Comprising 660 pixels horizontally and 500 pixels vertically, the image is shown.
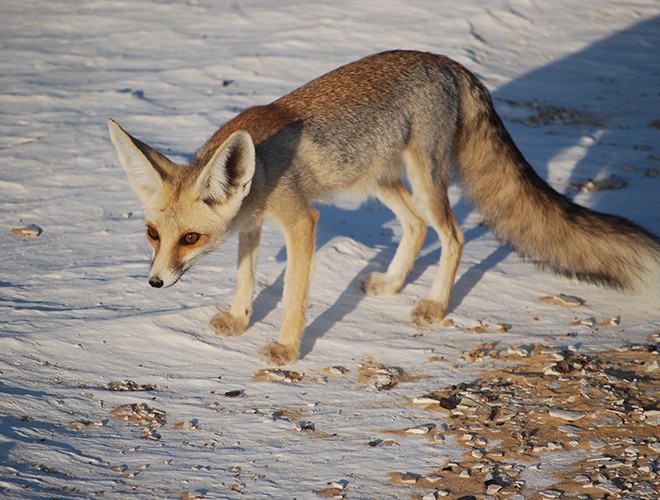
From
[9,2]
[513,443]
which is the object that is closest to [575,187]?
[513,443]

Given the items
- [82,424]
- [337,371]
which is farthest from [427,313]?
[82,424]

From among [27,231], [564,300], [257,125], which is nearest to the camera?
[257,125]

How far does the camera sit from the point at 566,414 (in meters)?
4.30

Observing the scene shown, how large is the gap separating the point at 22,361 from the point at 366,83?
2.92 m

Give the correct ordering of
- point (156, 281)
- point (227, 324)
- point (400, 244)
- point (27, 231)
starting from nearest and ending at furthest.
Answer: point (156, 281)
point (227, 324)
point (400, 244)
point (27, 231)

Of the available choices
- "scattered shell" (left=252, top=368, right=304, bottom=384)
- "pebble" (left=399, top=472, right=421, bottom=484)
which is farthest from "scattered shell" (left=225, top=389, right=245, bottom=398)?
"pebble" (left=399, top=472, right=421, bottom=484)

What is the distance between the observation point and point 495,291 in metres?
6.18

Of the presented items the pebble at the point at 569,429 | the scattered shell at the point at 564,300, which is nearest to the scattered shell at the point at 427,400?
the pebble at the point at 569,429

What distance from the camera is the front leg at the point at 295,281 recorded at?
509 centimetres

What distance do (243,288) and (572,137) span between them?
5.38 m

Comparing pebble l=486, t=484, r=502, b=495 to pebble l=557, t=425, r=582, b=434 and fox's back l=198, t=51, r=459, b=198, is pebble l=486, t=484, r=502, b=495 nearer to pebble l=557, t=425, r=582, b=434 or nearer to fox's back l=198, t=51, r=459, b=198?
pebble l=557, t=425, r=582, b=434

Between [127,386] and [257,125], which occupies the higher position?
[257,125]

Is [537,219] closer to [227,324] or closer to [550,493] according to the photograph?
[227,324]

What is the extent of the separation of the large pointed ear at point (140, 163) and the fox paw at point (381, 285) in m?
1.92
